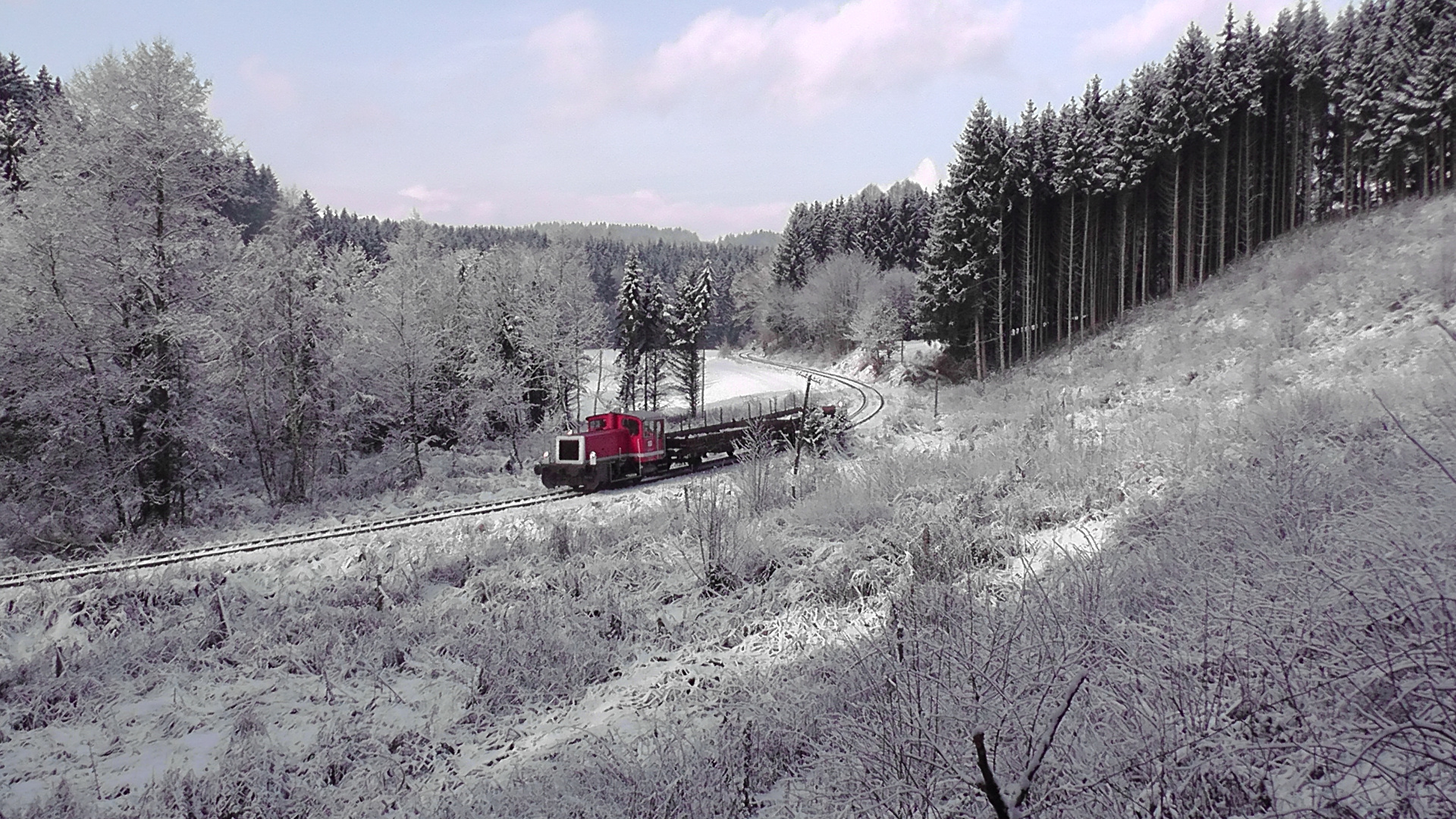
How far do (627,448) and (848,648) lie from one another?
15.8 metres

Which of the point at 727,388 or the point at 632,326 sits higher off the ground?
the point at 632,326

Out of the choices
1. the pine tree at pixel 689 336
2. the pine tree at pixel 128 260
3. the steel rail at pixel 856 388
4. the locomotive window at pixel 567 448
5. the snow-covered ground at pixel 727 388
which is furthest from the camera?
the pine tree at pixel 689 336

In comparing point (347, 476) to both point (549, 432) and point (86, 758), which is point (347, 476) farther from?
point (86, 758)

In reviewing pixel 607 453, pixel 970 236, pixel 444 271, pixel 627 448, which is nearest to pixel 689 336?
pixel 444 271

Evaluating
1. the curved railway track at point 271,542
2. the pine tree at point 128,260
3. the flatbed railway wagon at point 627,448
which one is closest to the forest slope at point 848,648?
the curved railway track at point 271,542

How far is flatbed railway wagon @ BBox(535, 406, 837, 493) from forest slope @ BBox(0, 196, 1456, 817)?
14.5ft

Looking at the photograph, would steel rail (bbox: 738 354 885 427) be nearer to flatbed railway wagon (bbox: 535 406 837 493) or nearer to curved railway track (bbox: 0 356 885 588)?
flatbed railway wagon (bbox: 535 406 837 493)

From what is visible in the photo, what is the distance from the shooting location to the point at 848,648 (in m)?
5.64

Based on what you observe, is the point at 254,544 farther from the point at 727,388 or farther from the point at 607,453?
the point at 727,388

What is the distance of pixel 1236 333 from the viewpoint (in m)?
25.2

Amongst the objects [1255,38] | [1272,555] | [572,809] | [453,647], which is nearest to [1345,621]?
[1272,555]

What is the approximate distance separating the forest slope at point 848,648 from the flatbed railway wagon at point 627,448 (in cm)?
442

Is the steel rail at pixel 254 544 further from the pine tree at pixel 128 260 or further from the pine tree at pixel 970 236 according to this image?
the pine tree at pixel 970 236

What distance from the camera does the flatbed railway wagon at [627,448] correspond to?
1945 centimetres
